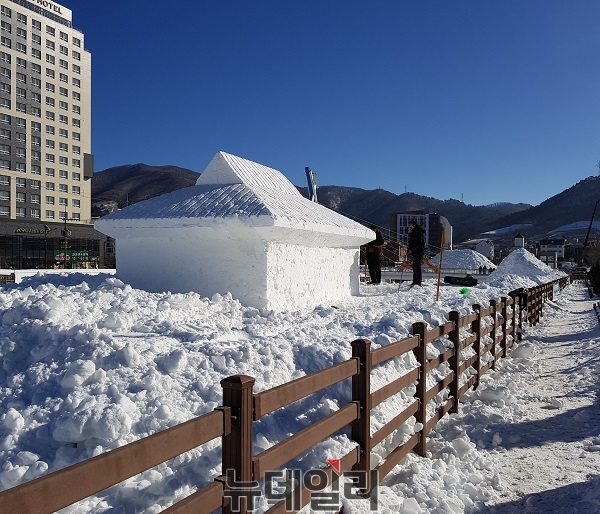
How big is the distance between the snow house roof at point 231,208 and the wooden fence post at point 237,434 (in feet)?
20.0

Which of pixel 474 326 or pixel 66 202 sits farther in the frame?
pixel 66 202

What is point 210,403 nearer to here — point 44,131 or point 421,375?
point 421,375

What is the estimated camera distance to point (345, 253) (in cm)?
1228

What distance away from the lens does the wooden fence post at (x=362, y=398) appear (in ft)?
12.7

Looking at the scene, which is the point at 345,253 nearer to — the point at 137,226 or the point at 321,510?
the point at 137,226

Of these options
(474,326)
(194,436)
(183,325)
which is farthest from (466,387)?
(194,436)

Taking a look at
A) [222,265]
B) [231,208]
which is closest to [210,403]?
[222,265]

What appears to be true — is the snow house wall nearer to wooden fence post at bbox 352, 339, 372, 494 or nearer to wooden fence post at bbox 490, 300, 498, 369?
wooden fence post at bbox 490, 300, 498, 369

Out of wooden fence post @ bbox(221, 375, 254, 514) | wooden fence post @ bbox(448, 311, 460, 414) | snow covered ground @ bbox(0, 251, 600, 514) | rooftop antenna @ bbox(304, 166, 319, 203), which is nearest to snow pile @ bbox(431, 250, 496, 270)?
rooftop antenna @ bbox(304, 166, 319, 203)

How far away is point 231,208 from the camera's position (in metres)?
9.09

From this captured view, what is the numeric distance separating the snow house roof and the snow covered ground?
5.21ft

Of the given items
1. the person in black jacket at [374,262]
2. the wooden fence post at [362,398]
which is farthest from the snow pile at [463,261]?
the wooden fence post at [362,398]

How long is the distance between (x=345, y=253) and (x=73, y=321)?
7.22 m

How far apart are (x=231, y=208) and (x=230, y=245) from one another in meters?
0.64
